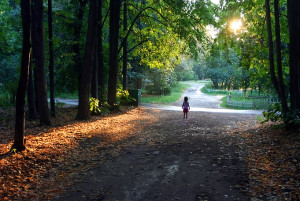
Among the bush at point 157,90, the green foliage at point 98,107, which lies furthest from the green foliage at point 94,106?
the bush at point 157,90

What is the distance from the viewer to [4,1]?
73.9 ft

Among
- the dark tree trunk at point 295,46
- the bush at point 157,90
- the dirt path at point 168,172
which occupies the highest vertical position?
the dark tree trunk at point 295,46

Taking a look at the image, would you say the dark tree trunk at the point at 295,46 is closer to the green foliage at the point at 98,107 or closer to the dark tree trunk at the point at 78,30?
the green foliage at the point at 98,107

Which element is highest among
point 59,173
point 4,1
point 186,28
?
point 4,1

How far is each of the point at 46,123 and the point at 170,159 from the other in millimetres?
6755

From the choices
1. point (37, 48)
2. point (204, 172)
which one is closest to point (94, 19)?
point (37, 48)

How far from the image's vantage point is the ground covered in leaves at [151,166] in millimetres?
5336

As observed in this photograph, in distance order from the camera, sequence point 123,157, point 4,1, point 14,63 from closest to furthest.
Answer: point 123,157 → point 4,1 → point 14,63

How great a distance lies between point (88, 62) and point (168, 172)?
8666 millimetres

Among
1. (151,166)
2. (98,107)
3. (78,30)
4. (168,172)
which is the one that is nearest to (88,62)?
(98,107)

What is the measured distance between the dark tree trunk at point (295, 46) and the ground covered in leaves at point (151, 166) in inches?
58.2

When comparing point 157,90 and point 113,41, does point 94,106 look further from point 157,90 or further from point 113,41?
point 157,90

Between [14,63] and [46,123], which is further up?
[14,63]

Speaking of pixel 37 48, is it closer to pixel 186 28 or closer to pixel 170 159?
pixel 170 159
